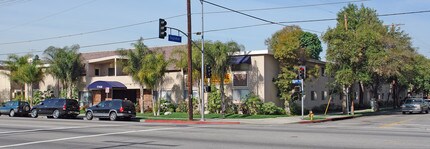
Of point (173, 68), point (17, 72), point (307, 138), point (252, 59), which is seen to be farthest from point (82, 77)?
point (307, 138)

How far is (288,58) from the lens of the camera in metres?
37.4

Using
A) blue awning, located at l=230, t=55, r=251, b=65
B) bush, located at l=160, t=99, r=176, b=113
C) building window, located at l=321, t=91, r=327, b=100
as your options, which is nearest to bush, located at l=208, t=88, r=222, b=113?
blue awning, located at l=230, t=55, r=251, b=65

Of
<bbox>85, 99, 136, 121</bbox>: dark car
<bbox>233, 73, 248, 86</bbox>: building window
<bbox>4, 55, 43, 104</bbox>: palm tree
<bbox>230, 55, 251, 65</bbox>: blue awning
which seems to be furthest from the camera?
<bbox>4, 55, 43, 104</bbox>: palm tree

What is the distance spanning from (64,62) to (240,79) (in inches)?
700

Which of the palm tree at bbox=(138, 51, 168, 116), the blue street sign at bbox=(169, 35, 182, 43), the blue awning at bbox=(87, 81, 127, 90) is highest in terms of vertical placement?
the blue street sign at bbox=(169, 35, 182, 43)

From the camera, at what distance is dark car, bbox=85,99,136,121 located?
3328 cm

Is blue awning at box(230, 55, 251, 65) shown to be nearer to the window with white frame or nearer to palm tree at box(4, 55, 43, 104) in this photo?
the window with white frame

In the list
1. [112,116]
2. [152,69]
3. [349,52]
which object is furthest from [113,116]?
[349,52]

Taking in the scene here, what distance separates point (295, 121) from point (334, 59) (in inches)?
415

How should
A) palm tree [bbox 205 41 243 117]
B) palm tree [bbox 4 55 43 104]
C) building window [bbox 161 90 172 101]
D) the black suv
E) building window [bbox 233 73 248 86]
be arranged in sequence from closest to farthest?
palm tree [bbox 205 41 243 117] < the black suv < building window [bbox 233 73 248 86] < building window [bbox 161 90 172 101] < palm tree [bbox 4 55 43 104]

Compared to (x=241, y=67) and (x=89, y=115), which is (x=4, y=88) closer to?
(x=89, y=115)

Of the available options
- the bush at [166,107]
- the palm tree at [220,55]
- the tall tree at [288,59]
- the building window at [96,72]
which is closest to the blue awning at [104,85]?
the building window at [96,72]

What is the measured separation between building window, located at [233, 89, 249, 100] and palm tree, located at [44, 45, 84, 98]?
→ 16814 millimetres

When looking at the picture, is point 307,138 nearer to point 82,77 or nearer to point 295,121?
point 295,121
